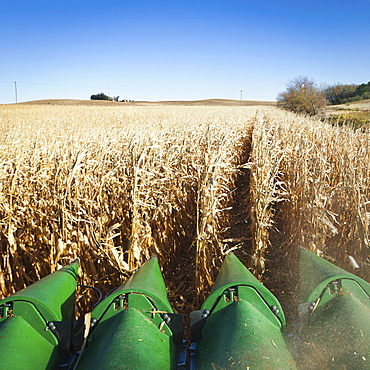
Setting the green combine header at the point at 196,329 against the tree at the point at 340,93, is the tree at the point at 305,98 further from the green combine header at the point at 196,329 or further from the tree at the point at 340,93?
the green combine header at the point at 196,329

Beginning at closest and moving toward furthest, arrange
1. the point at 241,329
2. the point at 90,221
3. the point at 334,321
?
the point at 241,329 < the point at 334,321 < the point at 90,221

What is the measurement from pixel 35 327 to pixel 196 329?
0.88m

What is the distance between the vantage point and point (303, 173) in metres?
4.75

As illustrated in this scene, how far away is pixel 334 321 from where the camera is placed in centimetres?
176

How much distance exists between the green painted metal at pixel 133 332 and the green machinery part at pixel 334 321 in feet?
2.36

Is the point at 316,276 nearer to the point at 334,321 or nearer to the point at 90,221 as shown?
the point at 334,321

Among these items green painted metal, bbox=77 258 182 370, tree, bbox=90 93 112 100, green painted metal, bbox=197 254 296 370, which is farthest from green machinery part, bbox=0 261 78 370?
tree, bbox=90 93 112 100

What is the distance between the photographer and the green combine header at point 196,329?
1523mm

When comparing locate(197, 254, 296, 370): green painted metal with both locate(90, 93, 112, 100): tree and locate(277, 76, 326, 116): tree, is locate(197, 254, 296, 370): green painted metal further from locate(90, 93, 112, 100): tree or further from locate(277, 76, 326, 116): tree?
locate(90, 93, 112, 100): tree

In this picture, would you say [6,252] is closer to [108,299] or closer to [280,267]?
[108,299]

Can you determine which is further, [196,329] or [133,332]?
[196,329]

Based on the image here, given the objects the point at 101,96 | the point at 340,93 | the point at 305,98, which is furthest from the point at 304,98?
the point at 101,96

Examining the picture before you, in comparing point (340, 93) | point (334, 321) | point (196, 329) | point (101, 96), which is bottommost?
point (196, 329)

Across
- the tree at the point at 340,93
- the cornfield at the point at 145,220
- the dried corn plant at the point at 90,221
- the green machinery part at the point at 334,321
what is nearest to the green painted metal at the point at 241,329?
the green machinery part at the point at 334,321
